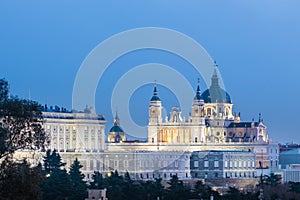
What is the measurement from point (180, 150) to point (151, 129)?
535 cm

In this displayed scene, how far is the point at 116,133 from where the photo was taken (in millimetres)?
184875

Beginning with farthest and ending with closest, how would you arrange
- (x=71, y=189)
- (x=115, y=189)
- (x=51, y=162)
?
(x=51, y=162), (x=115, y=189), (x=71, y=189)

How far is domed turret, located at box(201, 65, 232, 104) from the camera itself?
187500mm

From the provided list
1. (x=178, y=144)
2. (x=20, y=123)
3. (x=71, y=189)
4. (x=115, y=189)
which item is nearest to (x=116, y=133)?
(x=178, y=144)

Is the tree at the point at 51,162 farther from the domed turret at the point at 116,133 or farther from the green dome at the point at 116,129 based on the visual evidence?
the green dome at the point at 116,129

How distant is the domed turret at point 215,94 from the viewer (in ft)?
615

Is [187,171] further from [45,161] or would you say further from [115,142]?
[45,161]

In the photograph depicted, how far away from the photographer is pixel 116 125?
7411 inches

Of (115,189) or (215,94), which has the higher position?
(215,94)

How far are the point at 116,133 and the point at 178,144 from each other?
30.7ft

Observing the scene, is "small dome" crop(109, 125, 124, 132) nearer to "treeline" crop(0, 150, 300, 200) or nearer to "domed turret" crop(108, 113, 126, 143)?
"domed turret" crop(108, 113, 126, 143)

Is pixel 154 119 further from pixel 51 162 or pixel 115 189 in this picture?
pixel 115 189

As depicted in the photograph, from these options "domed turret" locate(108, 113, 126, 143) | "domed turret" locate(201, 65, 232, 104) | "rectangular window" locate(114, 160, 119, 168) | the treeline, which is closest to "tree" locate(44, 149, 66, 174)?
the treeline

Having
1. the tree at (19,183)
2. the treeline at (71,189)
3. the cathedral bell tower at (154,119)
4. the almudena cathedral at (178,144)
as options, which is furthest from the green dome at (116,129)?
the tree at (19,183)
